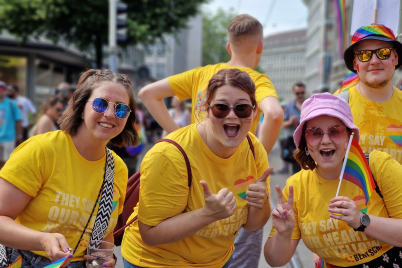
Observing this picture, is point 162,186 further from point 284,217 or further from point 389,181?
point 389,181

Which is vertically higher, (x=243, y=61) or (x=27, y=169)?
(x=243, y=61)

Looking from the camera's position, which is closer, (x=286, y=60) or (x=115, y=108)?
(x=115, y=108)

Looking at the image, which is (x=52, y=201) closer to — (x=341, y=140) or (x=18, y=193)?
(x=18, y=193)

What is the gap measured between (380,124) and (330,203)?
858 mm

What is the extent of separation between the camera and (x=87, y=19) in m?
19.3

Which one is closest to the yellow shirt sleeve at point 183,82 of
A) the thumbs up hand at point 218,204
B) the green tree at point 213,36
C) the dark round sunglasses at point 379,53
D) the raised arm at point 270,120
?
the raised arm at point 270,120

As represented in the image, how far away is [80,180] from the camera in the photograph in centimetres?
261

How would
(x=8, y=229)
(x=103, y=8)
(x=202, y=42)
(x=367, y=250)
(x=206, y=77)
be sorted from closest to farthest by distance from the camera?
(x=8, y=229) < (x=367, y=250) < (x=206, y=77) < (x=103, y=8) < (x=202, y=42)

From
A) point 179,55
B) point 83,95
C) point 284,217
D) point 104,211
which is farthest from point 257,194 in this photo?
point 179,55

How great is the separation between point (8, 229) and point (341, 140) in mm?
1752

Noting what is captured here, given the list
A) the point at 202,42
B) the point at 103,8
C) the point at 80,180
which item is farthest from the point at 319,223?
the point at 202,42

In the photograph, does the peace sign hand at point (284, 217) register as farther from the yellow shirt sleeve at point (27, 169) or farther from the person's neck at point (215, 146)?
the yellow shirt sleeve at point (27, 169)

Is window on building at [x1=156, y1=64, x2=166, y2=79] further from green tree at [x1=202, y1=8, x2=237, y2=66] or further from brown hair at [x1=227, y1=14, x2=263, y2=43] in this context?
brown hair at [x1=227, y1=14, x2=263, y2=43]

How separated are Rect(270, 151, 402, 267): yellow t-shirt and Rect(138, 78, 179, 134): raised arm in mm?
1538
